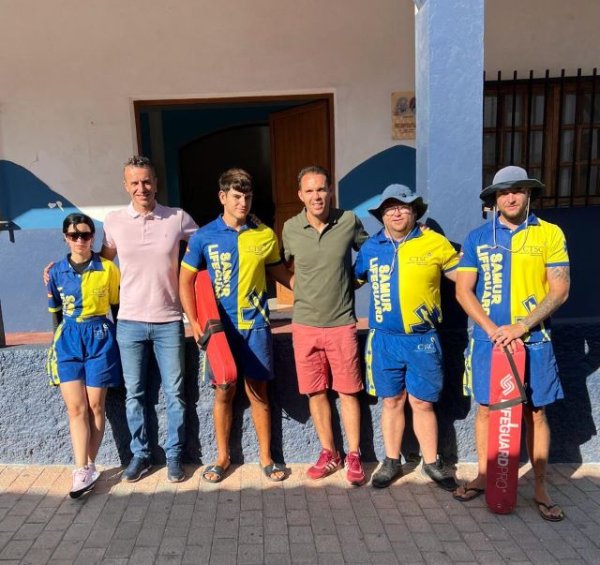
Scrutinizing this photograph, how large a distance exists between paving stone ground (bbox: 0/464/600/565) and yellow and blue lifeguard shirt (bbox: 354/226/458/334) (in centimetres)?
100

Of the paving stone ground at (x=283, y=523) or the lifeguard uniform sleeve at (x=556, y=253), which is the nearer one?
the paving stone ground at (x=283, y=523)

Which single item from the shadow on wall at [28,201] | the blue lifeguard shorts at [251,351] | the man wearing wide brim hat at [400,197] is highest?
the shadow on wall at [28,201]

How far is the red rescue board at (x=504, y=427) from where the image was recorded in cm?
270

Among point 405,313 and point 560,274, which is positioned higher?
point 560,274

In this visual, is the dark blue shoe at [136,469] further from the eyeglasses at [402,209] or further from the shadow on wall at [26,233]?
the shadow on wall at [26,233]

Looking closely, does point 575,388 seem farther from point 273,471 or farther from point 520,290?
point 273,471

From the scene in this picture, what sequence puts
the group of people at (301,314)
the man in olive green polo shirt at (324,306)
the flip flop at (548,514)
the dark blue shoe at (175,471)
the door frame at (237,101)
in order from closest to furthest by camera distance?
the flip flop at (548,514) < the group of people at (301,314) < the man in olive green polo shirt at (324,306) < the dark blue shoe at (175,471) < the door frame at (237,101)

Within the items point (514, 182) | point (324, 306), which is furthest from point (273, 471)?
point (514, 182)

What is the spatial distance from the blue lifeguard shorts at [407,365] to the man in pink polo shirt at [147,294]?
3.81ft

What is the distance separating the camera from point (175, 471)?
319cm

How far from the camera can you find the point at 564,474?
3.24 meters

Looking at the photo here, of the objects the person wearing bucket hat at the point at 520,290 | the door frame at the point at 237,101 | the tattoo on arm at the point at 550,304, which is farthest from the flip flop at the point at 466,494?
the door frame at the point at 237,101

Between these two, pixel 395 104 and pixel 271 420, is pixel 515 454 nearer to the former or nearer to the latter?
pixel 271 420

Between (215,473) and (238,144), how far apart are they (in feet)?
25.3
